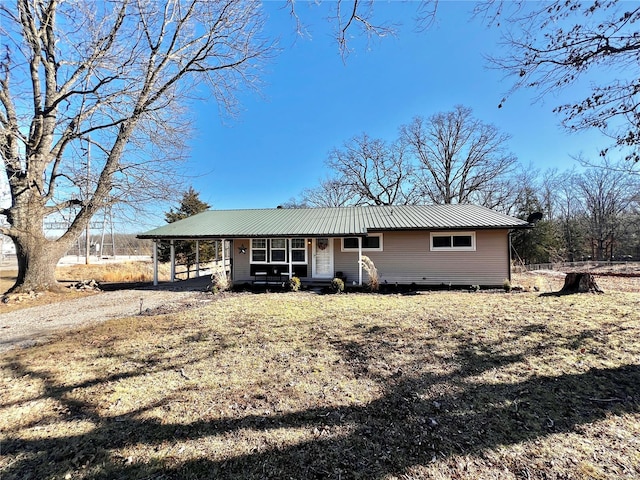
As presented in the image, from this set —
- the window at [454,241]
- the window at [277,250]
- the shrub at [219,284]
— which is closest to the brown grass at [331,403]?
the shrub at [219,284]

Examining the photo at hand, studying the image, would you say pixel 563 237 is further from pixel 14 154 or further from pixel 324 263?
pixel 14 154

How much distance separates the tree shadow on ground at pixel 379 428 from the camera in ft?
7.05

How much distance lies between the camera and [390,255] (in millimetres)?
12539

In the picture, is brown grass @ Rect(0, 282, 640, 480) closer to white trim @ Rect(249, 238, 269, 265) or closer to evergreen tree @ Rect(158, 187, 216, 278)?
white trim @ Rect(249, 238, 269, 265)

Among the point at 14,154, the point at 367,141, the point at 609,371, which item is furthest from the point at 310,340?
the point at 367,141

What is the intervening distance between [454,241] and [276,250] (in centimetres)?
782

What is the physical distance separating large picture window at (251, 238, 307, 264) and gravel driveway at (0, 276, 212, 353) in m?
3.20

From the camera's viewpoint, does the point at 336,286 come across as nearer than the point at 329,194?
Yes

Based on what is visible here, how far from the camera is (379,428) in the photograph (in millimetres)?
2600

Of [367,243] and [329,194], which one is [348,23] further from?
[329,194]

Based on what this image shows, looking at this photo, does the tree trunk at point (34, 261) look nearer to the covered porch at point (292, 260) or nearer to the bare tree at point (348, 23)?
the covered porch at point (292, 260)

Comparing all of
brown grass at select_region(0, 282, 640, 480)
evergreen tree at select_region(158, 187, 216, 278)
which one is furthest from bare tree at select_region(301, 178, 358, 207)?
brown grass at select_region(0, 282, 640, 480)

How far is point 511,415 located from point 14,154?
13.5 m

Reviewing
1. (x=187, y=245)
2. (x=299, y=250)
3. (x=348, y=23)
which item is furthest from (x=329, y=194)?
(x=348, y=23)
